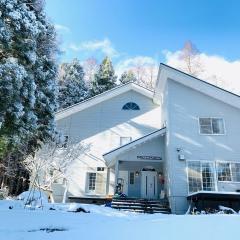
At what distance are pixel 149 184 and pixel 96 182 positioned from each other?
3.78 metres

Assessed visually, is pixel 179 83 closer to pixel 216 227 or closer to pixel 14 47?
pixel 14 47

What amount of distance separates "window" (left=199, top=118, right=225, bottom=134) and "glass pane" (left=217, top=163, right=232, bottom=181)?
6.63 feet

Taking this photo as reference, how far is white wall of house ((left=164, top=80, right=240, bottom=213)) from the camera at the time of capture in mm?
15445

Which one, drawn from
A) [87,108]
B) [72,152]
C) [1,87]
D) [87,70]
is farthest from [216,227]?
[87,70]

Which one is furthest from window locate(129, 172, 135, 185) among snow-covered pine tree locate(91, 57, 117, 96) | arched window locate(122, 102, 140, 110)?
snow-covered pine tree locate(91, 57, 117, 96)

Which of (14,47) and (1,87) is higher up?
(14,47)

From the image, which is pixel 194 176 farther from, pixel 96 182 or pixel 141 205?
pixel 96 182

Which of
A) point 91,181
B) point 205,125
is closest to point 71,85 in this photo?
point 91,181

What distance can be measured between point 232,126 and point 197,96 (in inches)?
110

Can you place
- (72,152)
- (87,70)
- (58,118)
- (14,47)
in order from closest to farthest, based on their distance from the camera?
(14,47) → (72,152) → (58,118) → (87,70)

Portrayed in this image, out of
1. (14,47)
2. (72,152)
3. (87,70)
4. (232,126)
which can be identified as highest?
(87,70)

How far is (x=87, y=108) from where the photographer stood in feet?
70.7

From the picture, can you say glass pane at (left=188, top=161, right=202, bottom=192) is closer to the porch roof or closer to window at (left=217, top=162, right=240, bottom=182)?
window at (left=217, top=162, right=240, bottom=182)

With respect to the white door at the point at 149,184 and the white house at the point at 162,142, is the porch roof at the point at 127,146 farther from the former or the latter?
the white door at the point at 149,184
